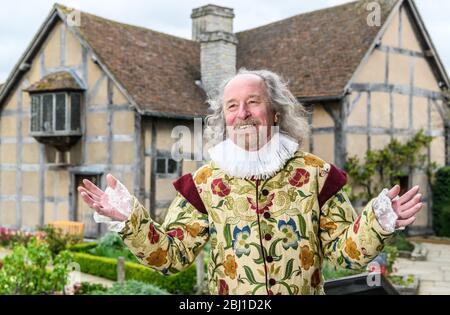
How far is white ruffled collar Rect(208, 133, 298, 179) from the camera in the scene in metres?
2.30

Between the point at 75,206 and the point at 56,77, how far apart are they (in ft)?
9.05

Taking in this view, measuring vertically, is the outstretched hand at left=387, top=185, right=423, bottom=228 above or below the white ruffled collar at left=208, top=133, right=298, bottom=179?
below

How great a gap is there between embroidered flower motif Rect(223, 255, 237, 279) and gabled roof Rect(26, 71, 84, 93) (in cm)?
1118

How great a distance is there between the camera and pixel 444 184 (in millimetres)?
14852

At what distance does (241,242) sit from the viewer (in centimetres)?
225

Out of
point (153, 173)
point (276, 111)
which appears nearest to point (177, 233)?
point (276, 111)

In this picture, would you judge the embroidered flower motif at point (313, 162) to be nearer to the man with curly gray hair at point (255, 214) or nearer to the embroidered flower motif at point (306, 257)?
the man with curly gray hair at point (255, 214)

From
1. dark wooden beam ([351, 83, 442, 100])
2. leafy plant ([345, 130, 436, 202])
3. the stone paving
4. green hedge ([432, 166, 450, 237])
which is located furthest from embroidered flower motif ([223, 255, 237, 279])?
green hedge ([432, 166, 450, 237])

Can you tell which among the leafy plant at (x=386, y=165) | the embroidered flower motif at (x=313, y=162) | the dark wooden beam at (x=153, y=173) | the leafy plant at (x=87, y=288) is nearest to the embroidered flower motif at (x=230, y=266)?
the embroidered flower motif at (x=313, y=162)

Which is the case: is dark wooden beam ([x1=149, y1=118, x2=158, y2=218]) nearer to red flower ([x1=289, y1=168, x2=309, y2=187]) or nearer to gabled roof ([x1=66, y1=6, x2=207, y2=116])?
gabled roof ([x1=66, y1=6, x2=207, y2=116])

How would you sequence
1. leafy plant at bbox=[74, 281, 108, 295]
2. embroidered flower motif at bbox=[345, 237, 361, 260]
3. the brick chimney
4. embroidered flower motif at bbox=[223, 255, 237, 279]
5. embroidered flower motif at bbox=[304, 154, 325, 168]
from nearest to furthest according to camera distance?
1. embroidered flower motif at bbox=[345, 237, 361, 260]
2. embroidered flower motif at bbox=[223, 255, 237, 279]
3. embroidered flower motif at bbox=[304, 154, 325, 168]
4. leafy plant at bbox=[74, 281, 108, 295]
5. the brick chimney

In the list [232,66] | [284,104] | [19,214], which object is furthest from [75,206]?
[284,104]

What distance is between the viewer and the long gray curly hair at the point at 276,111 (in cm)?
240

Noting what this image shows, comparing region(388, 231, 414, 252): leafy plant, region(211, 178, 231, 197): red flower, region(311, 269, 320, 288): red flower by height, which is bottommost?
region(388, 231, 414, 252): leafy plant
